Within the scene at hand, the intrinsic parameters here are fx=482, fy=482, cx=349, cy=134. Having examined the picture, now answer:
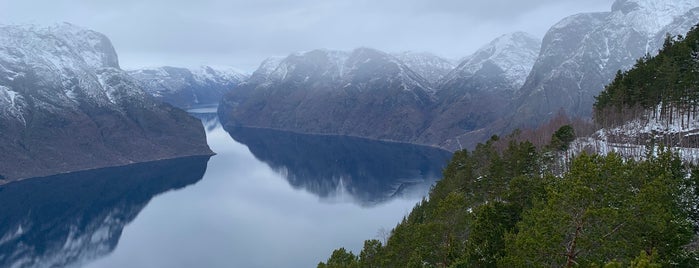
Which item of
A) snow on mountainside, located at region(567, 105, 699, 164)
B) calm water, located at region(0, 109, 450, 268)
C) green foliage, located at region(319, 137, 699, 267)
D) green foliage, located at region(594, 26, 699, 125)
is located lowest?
calm water, located at region(0, 109, 450, 268)

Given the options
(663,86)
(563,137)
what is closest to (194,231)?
(563,137)

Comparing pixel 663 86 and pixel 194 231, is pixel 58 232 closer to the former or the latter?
pixel 194 231

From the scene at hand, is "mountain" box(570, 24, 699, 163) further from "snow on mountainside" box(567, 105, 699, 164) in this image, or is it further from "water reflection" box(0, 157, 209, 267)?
"water reflection" box(0, 157, 209, 267)

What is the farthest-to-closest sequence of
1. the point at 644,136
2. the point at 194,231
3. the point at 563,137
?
the point at 194,231
the point at 644,136
the point at 563,137

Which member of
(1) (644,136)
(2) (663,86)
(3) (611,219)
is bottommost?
(1) (644,136)

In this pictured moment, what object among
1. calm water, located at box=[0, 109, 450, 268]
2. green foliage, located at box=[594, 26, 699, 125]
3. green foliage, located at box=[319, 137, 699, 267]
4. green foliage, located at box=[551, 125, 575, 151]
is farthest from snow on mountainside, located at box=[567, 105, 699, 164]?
calm water, located at box=[0, 109, 450, 268]

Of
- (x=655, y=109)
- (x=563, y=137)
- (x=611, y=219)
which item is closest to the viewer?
(x=611, y=219)

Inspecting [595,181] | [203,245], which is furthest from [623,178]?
[203,245]

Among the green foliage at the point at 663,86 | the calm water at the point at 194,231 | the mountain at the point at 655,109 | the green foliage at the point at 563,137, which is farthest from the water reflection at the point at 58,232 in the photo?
the green foliage at the point at 663,86

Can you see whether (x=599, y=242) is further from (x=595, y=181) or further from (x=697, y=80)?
(x=697, y=80)

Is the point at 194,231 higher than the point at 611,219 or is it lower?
lower

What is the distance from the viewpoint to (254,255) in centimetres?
12356

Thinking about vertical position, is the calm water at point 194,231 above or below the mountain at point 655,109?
below

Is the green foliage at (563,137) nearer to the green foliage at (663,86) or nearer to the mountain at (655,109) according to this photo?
the mountain at (655,109)
